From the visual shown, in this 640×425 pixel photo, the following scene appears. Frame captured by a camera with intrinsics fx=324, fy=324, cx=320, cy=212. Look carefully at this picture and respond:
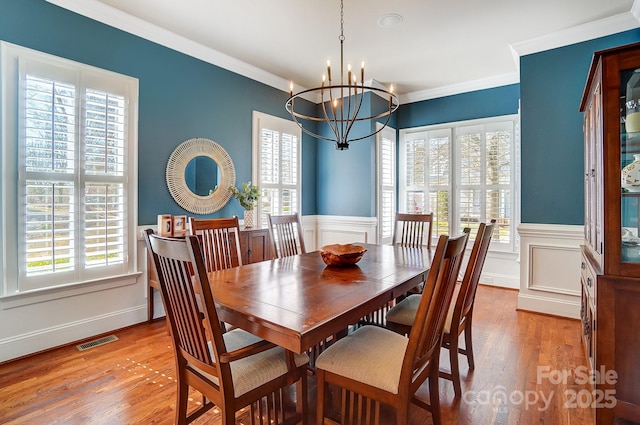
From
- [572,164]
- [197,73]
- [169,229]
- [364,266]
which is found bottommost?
[364,266]

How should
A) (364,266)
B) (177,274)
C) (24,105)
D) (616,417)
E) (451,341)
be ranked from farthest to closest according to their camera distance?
(24,105) → (364,266) → (451,341) → (616,417) → (177,274)

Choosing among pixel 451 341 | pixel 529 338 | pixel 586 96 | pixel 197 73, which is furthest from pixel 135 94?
pixel 529 338

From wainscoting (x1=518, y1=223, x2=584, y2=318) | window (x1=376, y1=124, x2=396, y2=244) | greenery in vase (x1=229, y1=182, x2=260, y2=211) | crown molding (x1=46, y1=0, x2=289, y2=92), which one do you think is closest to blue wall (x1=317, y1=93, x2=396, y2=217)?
window (x1=376, y1=124, x2=396, y2=244)

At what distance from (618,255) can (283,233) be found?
2.28 meters

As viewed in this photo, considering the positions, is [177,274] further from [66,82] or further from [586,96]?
[586,96]

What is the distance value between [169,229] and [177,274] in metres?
1.93

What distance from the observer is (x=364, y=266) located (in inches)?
86.6

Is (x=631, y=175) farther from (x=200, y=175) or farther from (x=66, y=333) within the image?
(x=66, y=333)

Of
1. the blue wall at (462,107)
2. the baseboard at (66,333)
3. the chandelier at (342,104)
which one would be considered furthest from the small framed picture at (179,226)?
the blue wall at (462,107)

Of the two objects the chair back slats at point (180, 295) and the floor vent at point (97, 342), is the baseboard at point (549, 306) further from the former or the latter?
the floor vent at point (97, 342)

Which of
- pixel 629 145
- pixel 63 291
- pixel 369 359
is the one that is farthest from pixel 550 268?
pixel 63 291

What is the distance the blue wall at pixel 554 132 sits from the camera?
321cm

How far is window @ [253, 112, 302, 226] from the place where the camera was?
4.24 m

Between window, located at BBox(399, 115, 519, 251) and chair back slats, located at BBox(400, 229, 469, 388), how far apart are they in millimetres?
3500
